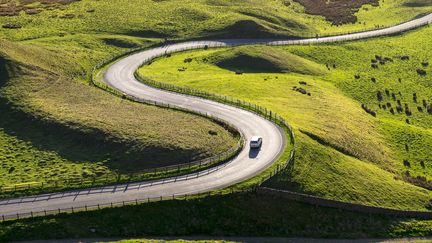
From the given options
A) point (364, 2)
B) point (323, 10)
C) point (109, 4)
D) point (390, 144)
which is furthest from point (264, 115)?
point (364, 2)

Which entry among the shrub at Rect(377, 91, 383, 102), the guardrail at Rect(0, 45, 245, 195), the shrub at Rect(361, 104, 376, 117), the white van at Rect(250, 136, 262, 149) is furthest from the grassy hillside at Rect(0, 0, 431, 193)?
the shrub at Rect(361, 104, 376, 117)

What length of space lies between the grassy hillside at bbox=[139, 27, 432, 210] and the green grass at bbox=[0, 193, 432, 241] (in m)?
3.40

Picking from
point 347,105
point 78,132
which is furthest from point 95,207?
point 347,105

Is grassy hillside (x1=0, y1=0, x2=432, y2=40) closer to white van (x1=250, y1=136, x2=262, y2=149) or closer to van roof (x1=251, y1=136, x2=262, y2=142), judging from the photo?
van roof (x1=251, y1=136, x2=262, y2=142)

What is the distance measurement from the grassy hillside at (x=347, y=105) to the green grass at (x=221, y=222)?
3.40 metres

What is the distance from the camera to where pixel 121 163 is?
193ft

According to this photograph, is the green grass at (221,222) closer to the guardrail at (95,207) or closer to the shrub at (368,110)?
the guardrail at (95,207)

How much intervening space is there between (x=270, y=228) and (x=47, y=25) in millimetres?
98558

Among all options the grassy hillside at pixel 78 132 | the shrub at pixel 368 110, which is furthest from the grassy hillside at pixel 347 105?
the grassy hillside at pixel 78 132

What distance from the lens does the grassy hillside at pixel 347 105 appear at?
60531mm

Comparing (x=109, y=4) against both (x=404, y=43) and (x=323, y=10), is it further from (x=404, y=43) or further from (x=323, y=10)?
(x=404, y=43)

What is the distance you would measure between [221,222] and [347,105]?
46.4 m

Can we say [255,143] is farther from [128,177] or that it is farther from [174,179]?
[128,177]

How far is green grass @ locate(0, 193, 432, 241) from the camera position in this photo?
4841cm
